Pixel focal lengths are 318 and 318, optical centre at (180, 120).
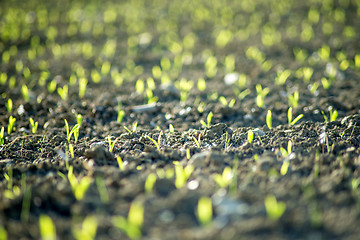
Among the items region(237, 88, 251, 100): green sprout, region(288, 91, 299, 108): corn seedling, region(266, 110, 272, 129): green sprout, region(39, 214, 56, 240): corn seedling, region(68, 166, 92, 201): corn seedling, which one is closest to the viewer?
region(39, 214, 56, 240): corn seedling

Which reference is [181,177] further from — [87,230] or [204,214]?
[87,230]

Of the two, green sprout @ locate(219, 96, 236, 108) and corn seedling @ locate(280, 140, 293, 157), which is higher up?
green sprout @ locate(219, 96, 236, 108)

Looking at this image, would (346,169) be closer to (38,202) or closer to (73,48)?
(38,202)

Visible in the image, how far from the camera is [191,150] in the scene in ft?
7.27

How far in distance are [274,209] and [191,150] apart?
91cm

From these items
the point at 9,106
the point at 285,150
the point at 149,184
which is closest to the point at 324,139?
the point at 285,150

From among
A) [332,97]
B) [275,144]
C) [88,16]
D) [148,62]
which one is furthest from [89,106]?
[88,16]

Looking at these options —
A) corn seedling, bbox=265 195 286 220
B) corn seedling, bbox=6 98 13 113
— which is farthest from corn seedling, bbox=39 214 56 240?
corn seedling, bbox=6 98 13 113

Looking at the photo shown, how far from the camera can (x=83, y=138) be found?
8.59ft

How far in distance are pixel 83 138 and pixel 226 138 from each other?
1175 mm

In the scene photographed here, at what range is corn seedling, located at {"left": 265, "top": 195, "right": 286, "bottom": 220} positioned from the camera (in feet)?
4.57

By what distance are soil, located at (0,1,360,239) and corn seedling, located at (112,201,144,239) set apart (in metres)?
0.04

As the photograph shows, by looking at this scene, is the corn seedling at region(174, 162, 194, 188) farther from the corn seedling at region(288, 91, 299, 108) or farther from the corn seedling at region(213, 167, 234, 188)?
the corn seedling at region(288, 91, 299, 108)

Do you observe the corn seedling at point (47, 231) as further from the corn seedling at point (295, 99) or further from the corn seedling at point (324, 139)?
the corn seedling at point (295, 99)
